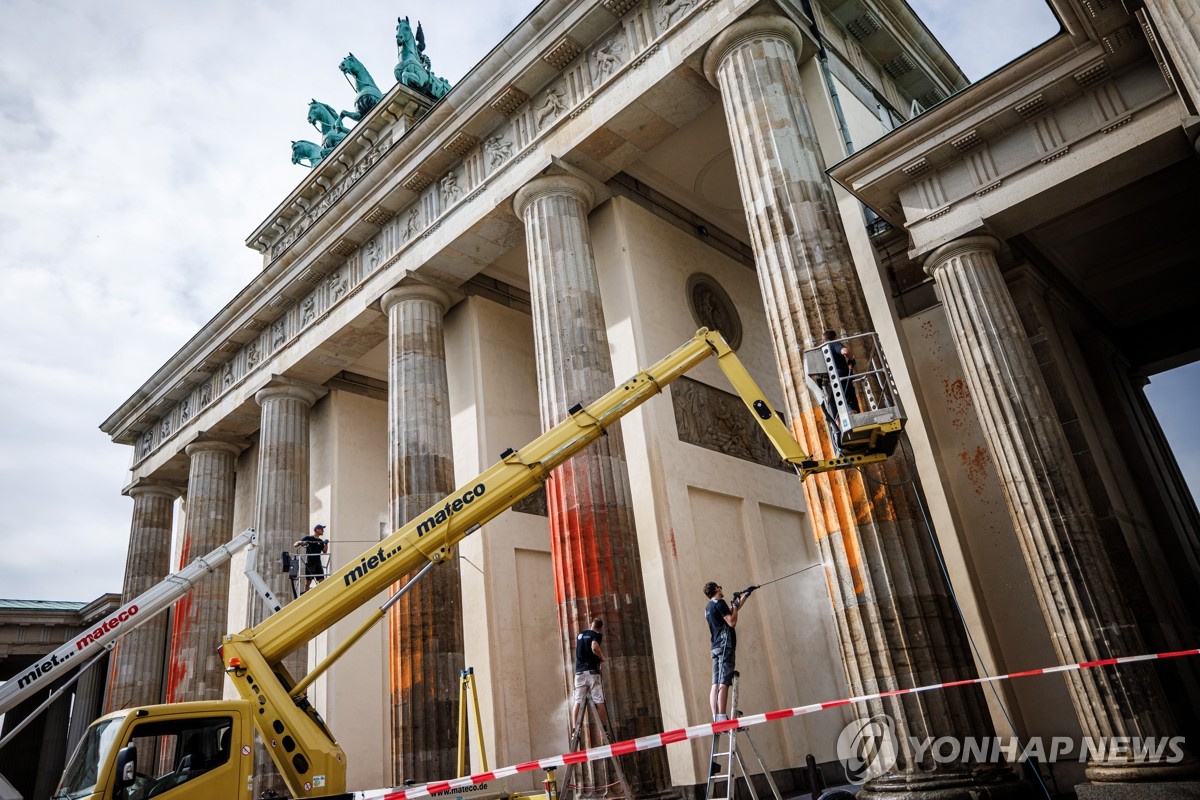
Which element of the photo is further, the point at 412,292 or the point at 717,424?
the point at 412,292

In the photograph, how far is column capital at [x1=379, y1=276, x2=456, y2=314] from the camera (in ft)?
53.6

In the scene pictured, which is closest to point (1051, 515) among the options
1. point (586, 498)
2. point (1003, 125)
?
point (1003, 125)

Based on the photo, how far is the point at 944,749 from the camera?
23.0ft

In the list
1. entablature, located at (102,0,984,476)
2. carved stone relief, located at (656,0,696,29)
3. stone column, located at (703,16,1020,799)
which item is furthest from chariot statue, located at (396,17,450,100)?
stone column, located at (703,16,1020,799)

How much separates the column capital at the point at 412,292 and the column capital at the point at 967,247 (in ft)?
34.5

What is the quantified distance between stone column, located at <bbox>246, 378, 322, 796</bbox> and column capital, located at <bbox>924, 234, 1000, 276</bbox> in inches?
561

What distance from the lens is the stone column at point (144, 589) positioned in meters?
21.1

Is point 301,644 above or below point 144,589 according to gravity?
below

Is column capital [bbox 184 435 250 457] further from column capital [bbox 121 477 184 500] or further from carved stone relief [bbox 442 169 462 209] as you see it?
carved stone relief [bbox 442 169 462 209]

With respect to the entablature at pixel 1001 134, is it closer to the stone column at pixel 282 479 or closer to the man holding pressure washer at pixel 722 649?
the man holding pressure washer at pixel 722 649

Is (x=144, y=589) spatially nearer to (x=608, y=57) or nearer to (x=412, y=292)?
(x=412, y=292)

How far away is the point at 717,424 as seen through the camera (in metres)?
14.4

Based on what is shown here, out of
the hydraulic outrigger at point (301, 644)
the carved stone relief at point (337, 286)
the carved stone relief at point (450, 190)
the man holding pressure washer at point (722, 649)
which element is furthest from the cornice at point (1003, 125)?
the carved stone relief at point (337, 286)

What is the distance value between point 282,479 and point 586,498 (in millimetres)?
10200
